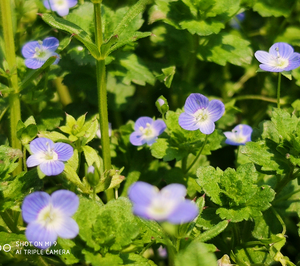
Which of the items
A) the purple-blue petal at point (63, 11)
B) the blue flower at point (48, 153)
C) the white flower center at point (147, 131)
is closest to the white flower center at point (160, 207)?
the blue flower at point (48, 153)

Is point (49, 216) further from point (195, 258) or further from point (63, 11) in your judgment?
point (63, 11)

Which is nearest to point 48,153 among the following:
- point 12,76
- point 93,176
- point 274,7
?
point 93,176

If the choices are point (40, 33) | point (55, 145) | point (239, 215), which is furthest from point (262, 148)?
point (40, 33)

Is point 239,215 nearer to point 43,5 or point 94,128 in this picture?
point 94,128

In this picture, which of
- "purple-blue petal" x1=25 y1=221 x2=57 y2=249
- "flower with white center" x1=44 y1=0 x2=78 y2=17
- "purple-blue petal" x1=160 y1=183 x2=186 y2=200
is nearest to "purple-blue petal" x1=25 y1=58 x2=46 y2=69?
"flower with white center" x1=44 y1=0 x2=78 y2=17

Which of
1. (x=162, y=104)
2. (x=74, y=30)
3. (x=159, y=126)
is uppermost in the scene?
(x=74, y=30)

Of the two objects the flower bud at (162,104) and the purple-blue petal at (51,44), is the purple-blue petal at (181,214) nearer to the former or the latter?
the flower bud at (162,104)

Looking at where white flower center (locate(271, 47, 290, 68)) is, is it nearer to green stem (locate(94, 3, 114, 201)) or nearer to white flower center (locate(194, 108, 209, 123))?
white flower center (locate(194, 108, 209, 123))
